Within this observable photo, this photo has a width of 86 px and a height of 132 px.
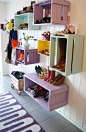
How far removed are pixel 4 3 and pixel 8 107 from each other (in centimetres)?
325

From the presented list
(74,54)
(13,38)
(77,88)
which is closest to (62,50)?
(74,54)

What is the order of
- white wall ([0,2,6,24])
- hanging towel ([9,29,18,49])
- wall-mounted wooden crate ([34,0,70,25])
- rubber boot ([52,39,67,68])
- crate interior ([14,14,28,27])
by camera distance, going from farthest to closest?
white wall ([0,2,6,24]), hanging towel ([9,29,18,49]), crate interior ([14,14,28,27]), rubber boot ([52,39,67,68]), wall-mounted wooden crate ([34,0,70,25])

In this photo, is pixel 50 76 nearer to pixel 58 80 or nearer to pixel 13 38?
pixel 58 80

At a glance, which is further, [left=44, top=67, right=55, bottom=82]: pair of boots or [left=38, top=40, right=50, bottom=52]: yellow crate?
[left=38, top=40, right=50, bottom=52]: yellow crate

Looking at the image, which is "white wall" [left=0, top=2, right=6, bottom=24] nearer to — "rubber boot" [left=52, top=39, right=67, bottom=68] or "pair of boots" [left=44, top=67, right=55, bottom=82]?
"pair of boots" [left=44, top=67, right=55, bottom=82]

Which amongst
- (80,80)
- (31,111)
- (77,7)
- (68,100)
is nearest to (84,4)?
(77,7)

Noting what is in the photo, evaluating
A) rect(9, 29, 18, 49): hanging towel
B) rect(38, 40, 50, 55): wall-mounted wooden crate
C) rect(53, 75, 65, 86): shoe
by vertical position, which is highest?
rect(9, 29, 18, 49): hanging towel

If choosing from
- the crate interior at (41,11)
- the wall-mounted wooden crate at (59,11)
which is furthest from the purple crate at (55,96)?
the crate interior at (41,11)

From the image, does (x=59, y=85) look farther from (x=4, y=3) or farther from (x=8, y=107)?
(x=4, y=3)

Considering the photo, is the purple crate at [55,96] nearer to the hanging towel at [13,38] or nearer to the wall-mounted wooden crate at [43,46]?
the wall-mounted wooden crate at [43,46]

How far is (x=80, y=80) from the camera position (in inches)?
77.4

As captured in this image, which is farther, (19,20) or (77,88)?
(19,20)

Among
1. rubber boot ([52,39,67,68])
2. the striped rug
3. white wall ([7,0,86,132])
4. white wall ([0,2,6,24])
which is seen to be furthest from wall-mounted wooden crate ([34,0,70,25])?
white wall ([0,2,6,24])

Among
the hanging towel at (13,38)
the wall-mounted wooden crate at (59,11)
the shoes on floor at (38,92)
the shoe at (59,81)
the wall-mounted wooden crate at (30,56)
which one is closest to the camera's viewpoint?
the wall-mounted wooden crate at (59,11)
